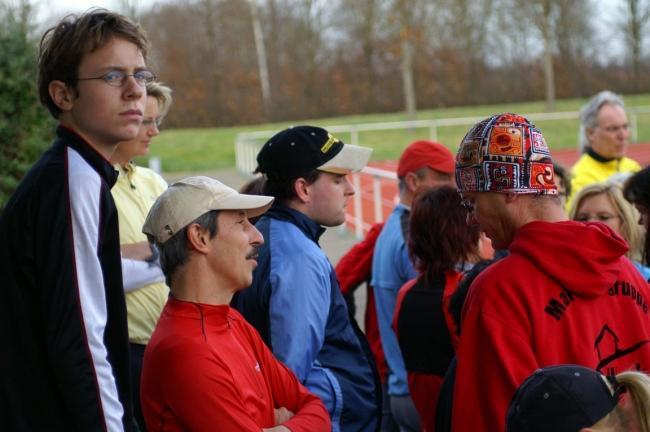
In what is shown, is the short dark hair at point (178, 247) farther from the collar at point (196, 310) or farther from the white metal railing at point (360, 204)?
the white metal railing at point (360, 204)

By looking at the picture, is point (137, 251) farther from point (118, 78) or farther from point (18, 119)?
point (18, 119)

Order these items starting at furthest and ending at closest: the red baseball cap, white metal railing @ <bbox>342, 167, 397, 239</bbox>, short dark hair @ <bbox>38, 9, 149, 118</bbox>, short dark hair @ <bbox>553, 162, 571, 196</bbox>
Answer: white metal railing @ <bbox>342, 167, 397, 239</bbox>
short dark hair @ <bbox>553, 162, 571, 196</bbox>
the red baseball cap
short dark hair @ <bbox>38, 9, 149, 118</bbox>

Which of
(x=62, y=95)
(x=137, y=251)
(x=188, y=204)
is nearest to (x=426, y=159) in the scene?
(x=137, y=251)

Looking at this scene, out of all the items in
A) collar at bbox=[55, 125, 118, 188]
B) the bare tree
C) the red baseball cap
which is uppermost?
the bare tree

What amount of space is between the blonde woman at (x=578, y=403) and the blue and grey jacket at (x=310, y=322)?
1266 mm

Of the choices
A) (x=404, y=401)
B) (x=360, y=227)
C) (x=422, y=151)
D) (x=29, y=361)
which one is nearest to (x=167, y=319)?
(x=29, y=361)

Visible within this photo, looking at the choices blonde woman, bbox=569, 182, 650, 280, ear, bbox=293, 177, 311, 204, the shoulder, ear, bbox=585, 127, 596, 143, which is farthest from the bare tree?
ear, bbox=293, 177, 311, 204

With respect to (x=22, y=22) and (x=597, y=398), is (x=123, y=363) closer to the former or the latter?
(x=597, y=398)

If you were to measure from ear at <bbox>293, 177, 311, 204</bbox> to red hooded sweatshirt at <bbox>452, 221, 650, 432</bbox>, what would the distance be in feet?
4.18

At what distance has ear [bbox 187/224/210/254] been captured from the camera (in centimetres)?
288

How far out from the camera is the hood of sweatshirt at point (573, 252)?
2.38 metres

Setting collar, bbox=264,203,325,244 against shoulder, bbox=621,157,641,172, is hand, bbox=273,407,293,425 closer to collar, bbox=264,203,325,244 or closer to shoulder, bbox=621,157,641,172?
collar, bbox=264,203,325,244

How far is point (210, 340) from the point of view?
274 centimetres

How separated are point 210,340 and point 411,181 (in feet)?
8.87
